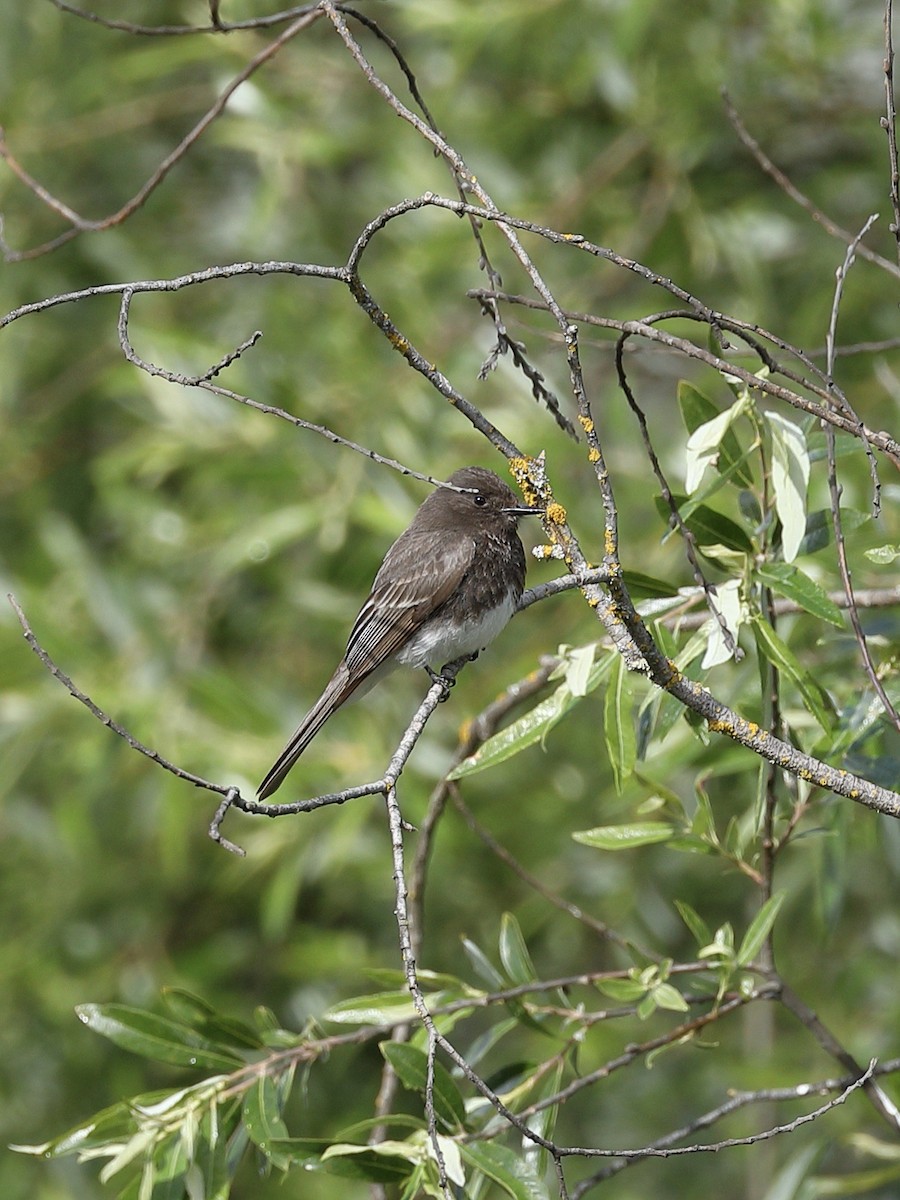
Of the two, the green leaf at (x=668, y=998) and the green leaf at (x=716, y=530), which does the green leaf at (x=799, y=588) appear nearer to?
the green leaf at (x=716, y=530)

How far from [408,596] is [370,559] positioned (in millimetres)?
1392

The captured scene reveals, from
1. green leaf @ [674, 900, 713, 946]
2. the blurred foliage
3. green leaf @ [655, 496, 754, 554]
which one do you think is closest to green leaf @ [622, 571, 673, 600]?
green leaf @ [655, 496, 754, 554]

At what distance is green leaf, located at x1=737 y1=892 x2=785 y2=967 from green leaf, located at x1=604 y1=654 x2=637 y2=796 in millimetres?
388

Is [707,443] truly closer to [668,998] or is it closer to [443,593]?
Answer: [668,998]

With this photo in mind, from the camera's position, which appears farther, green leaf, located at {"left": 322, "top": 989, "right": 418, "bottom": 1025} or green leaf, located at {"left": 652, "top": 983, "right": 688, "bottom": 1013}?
green leaf, located at {"left": 322, "top": 989, "right": 418, "bottom": 1025}

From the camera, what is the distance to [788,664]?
8.53 ft

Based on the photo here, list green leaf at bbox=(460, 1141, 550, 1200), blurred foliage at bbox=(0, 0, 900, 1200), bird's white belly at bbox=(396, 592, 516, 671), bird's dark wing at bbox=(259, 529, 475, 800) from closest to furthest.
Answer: green leaf at bbox=(460, 1141, 550, 1200) → bird's white belly at bbox=(396, 592, 516, 671) → bird's dark wing at bbox=(259, 529, 475, 800) → blurred foliage at bbox=(0, 0, 900, 1200)

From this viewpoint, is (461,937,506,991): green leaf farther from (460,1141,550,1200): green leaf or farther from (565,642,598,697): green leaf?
(565,642,598,697): green leaf

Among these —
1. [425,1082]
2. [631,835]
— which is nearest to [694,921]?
[631,835]

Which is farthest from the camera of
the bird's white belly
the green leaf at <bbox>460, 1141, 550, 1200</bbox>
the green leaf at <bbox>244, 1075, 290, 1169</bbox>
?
the bird's white belly

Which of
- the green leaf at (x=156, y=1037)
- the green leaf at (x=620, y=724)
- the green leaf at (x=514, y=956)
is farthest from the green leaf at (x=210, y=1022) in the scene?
the green leaf at (x=620, y=724)

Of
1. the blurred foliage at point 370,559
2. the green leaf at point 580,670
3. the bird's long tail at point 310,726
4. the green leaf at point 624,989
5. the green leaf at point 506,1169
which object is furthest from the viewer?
the blurred foliage at point 370,559

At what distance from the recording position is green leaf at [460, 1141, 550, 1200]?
2.50 metres

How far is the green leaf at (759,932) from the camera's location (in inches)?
110
